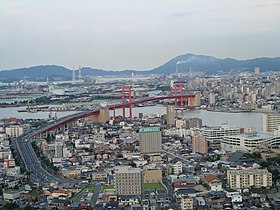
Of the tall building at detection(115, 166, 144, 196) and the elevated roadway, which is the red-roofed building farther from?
the elevated roadway

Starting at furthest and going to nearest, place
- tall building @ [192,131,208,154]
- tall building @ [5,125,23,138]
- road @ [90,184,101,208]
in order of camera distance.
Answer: tall building @ [5,125,23,138] < tall building @ [192,131,208,154] < road @ [90,184,101,208]

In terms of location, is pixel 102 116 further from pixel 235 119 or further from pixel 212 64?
pixel 212 64

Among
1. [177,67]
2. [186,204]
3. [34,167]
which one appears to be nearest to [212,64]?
[177,67]

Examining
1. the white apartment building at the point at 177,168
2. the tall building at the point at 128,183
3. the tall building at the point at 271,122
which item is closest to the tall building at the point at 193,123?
the tall building at the point at 271,122

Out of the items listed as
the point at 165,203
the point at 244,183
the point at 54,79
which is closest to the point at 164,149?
the point at 244,183

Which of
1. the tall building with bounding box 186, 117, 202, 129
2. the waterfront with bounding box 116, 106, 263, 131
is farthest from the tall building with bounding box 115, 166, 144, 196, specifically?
the waterfront with bounding box 116, 106, 263, 131

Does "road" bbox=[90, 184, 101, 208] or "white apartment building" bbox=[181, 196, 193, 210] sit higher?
"white apartment building" bbox=[181, 196, 193, 210]
